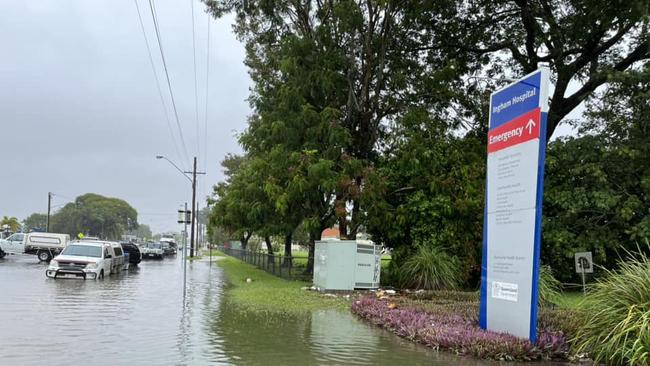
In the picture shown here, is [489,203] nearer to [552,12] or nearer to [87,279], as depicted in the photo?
[552,12]

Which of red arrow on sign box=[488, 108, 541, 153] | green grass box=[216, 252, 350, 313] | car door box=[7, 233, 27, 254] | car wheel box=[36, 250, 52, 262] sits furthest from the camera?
car door box=[7, 233, 27, 254]

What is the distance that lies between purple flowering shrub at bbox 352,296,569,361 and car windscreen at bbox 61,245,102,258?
17.3m

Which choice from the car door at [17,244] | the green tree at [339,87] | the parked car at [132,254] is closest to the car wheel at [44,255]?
the parked car at [132,254]

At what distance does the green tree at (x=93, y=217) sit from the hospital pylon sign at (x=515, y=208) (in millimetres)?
124989

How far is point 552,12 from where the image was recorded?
24328 millimetres

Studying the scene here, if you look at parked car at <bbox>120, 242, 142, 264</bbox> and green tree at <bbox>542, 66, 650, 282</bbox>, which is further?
parked car at <bbox>120, 242, 142, 264</bbox>

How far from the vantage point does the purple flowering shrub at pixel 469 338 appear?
352 inches

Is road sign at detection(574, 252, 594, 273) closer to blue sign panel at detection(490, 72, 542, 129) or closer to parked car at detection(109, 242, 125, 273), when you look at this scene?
blue sign panel at detection(490, 72, 542, 129)

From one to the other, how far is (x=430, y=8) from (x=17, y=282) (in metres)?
18.8

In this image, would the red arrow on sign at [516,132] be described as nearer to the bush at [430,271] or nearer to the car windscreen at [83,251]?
the bush at [430,271]

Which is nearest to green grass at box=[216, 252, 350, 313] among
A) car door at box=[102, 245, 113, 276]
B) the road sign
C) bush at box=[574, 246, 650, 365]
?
the road sign

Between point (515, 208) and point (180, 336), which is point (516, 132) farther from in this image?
point (180, 336)

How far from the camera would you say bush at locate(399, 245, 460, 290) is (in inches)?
763

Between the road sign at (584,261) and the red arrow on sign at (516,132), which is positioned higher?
the red arrow on sign at (516,132)
